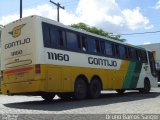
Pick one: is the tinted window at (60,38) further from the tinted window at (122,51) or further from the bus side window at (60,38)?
the tinted window at (122,51)

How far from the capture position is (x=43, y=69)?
610 inches

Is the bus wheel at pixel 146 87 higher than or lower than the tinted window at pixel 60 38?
lower

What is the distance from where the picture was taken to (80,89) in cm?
1817

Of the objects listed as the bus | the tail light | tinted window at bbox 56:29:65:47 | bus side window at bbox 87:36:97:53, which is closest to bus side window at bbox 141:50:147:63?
the bus

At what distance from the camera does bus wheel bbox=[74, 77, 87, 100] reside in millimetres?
17875

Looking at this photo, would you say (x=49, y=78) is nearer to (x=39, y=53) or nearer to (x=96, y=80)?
(x=39, y=53)

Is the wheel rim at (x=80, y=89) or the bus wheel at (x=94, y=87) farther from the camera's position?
the bus wheel at (x=94, y=87)

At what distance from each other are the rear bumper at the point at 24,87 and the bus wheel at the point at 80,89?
2.75 metres

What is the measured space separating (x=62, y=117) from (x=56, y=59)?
561cm

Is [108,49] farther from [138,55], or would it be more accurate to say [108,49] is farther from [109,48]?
[138,55]

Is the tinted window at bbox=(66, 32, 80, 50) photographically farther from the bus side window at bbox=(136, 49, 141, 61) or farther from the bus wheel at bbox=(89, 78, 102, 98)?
the bus side window at bbox=(136, 49, 141, 61)

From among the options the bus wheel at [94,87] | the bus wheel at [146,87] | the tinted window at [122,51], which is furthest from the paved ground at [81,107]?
the bus wheel at [146,87]

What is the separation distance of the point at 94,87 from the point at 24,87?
4.72 metres

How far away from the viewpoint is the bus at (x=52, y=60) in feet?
51.5
